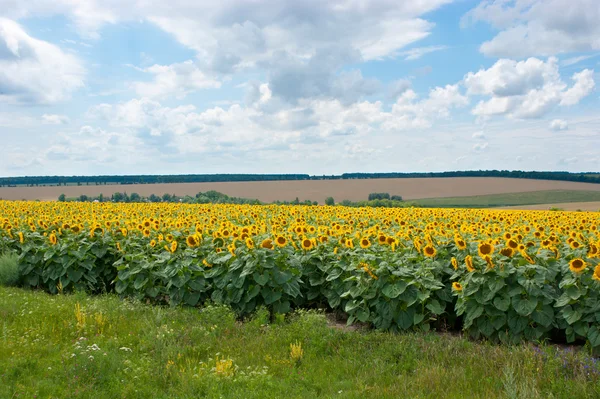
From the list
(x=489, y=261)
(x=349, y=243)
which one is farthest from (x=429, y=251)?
(x=349, y=243)

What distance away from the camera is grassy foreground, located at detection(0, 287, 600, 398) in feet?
20.0

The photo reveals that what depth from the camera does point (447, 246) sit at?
10039 millimetres

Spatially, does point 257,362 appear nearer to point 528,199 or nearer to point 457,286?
point 457,286

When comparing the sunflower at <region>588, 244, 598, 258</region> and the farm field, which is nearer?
the sunflower at <region>588, 244, 598, 258</region>

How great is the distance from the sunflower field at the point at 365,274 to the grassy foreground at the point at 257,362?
464 mm

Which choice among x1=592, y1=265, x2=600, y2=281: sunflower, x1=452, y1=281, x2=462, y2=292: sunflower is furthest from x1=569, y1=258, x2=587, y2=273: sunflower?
x1=452, y1=281, x2=462, y2=292: sunflower

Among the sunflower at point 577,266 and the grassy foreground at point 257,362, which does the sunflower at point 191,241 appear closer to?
the grassy foreground at point 257,362

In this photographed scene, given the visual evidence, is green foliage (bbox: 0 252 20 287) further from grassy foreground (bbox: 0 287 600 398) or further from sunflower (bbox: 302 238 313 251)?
sunflower (bbox: 302 238 313 251)

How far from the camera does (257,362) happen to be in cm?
715

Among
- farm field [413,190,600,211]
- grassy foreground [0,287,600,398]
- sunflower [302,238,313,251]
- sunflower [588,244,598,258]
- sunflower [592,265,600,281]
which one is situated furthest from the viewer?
farm field [413,190,600,211]

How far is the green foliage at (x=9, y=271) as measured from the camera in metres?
12.6

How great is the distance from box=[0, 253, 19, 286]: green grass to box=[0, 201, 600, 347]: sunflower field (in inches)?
6.8

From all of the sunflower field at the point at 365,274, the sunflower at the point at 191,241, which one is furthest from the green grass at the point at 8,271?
the sunflower at the point at 191,241

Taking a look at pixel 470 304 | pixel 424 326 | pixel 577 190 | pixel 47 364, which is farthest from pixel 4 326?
pixel 577 190
